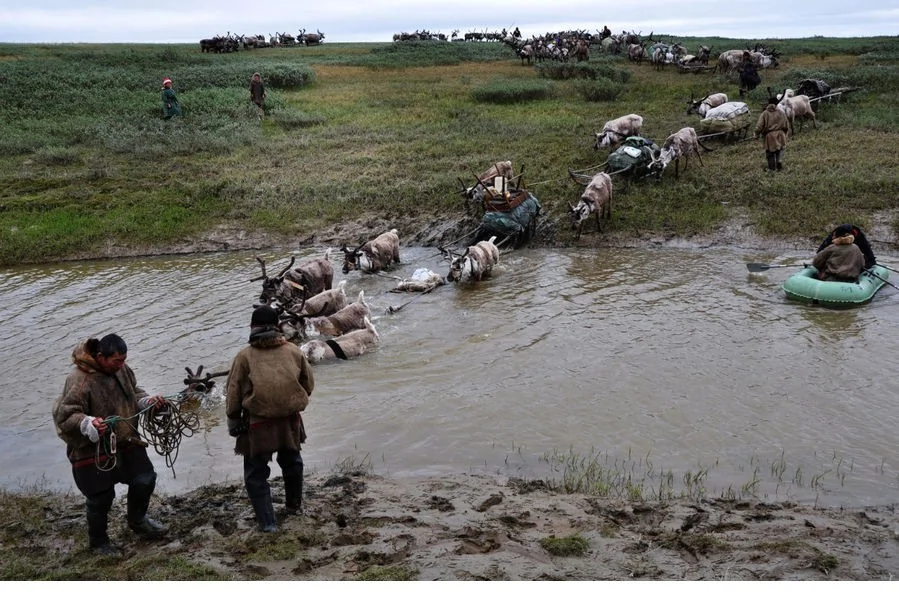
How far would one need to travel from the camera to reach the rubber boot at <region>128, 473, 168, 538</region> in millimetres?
6035

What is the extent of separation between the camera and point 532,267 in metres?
15.0

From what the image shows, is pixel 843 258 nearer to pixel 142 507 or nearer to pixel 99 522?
pixel 142 507

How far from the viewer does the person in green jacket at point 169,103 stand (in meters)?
27.0

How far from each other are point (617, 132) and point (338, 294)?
10.7 metres

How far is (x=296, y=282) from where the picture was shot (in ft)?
41.4

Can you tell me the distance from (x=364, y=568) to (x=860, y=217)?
13512mm

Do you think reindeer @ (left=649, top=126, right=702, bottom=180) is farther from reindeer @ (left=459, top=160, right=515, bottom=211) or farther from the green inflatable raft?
the green inflatable raft

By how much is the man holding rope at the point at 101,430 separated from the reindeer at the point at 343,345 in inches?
171

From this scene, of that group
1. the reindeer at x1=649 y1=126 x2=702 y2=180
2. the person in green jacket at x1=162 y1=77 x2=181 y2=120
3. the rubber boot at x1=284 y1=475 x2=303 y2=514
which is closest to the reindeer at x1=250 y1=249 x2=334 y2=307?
the rubber boot at x1=284 y1=475 x2=303 y2=514

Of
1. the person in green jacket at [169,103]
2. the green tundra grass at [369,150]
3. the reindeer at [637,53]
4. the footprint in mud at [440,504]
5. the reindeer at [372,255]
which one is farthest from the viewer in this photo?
the reindeer at [637,53]

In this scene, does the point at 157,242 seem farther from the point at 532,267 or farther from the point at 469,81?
the point at 469,81

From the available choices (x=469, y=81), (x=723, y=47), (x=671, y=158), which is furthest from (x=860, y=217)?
(x=723, y=47)

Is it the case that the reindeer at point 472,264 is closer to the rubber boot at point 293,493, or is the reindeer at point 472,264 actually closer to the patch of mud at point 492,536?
the patch of mud at point 492,536

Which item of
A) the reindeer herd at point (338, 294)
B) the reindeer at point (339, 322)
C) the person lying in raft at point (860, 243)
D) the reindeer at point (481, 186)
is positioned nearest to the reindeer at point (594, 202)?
the reindeer at point (481, 186)
